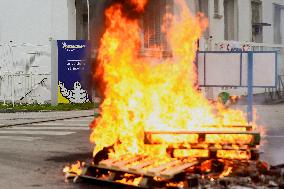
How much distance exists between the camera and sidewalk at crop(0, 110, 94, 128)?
57.1 ft

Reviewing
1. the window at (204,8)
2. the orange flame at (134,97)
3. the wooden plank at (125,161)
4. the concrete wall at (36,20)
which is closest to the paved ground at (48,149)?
the wooden plank at (125,161)

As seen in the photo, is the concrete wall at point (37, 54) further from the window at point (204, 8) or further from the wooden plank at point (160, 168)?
the wooden plank at point (160, 168)

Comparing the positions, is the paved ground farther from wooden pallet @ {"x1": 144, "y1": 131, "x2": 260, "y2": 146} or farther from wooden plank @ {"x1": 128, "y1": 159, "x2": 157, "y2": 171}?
wooden pallet @ {"x1": 144, "y1": 131, "x2": 260, "y2": 146}

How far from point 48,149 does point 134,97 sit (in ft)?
10.6

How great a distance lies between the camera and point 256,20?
34.7 meters

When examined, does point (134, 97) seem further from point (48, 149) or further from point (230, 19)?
point (230, 19)

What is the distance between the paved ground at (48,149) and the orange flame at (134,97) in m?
0.94

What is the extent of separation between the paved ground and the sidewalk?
2.74ft

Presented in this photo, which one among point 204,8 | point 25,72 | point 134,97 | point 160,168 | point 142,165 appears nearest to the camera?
point 160,168

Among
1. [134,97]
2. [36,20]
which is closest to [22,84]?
[36,20]

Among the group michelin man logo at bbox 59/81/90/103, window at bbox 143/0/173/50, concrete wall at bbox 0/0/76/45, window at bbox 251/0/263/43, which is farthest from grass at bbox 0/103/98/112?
window at bbox 251/0/263/43

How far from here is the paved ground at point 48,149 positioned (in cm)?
803

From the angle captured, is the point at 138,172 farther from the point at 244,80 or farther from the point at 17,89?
the point at 17,89

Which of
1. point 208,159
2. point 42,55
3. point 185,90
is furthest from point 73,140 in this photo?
point 42,55
